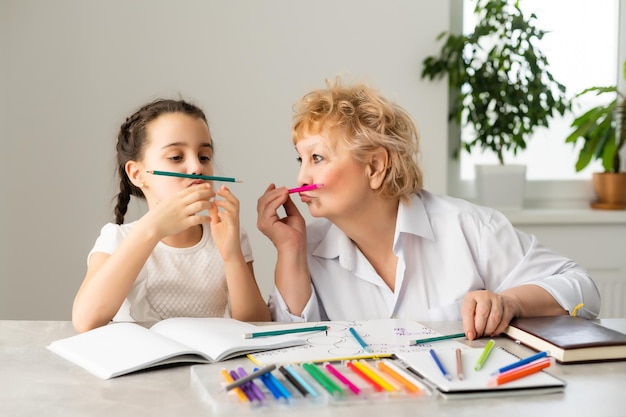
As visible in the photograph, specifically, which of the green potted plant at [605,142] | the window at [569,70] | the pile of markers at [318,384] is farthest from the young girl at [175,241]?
the green potted plant at [605,142]

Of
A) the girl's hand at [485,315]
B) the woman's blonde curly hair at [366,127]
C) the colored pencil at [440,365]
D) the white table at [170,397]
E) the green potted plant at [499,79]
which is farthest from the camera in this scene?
the green potted plant at [499,79]

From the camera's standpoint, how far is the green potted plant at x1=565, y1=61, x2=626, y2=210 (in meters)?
3.23

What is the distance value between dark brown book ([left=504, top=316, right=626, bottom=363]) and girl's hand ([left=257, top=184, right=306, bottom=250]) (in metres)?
0.59

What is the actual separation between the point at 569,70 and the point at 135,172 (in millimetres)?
2388

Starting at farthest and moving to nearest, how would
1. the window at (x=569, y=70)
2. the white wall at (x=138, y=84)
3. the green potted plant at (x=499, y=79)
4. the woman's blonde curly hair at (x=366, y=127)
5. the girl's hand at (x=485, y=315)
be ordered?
the window at (x=569, y=70) < the green potted plant at (x=499, y=79) < the white wall at (x=138, y=84) < the woman's blonde curly hair at (x=366, y=127) < the girl's hand at (x=485, y=315)

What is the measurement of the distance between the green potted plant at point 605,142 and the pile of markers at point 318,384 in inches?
97.9

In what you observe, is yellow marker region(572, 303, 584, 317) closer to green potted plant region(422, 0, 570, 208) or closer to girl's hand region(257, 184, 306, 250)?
girl's hand region(257, 184, 306, 250)

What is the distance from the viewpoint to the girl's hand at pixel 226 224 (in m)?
1.61

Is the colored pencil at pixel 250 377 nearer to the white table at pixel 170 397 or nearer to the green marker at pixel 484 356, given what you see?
the white table at pixel 170 397

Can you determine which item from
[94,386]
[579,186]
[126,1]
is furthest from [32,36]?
[579,186]

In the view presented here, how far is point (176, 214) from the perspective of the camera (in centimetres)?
151

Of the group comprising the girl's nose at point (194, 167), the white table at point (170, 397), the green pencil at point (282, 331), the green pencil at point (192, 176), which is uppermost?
the girl's nose at point (194, 167)

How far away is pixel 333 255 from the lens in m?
1.80

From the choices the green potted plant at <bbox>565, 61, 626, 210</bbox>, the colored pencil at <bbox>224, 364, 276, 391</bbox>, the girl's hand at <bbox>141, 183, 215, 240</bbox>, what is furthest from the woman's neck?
the green potted plant at <bbox>565, 61, 626, 210</bbox>
